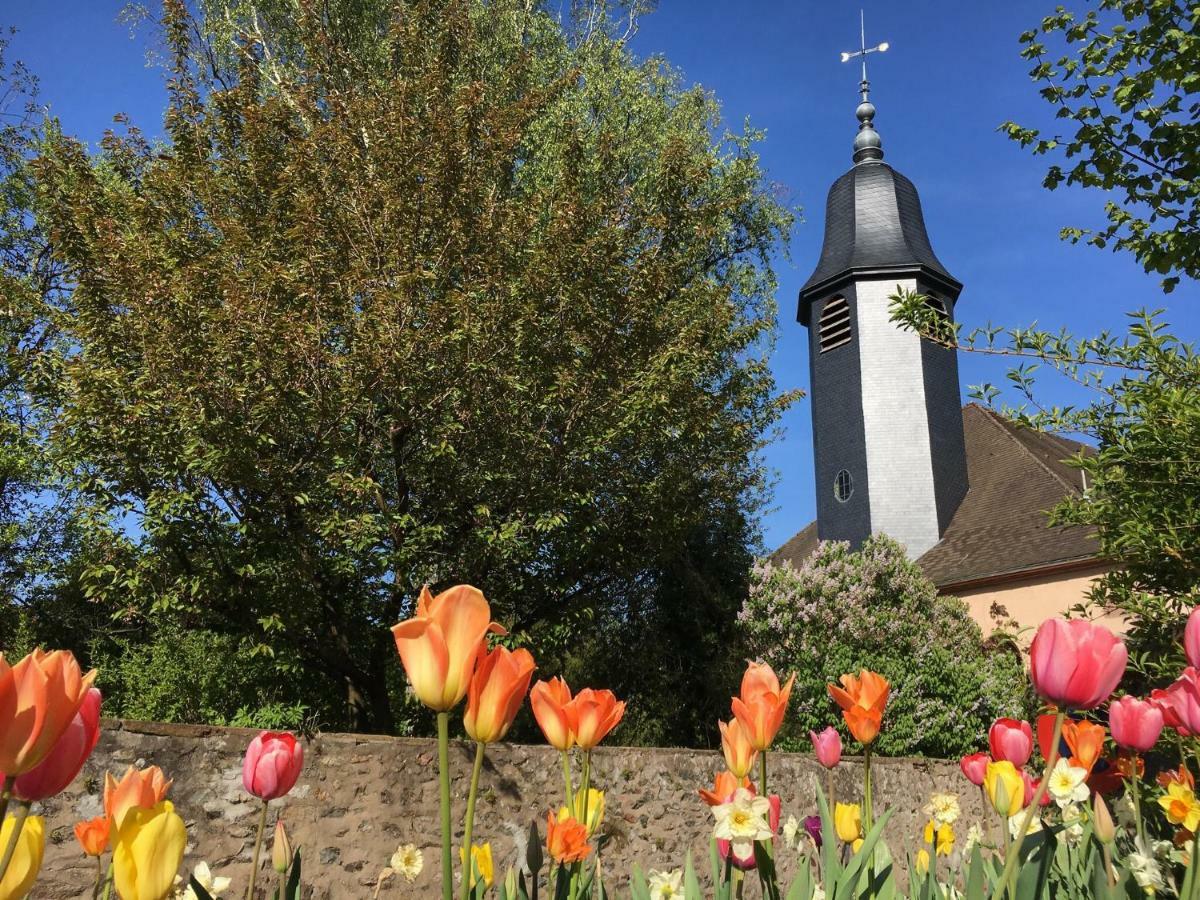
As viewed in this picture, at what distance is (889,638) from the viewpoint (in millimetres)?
12500

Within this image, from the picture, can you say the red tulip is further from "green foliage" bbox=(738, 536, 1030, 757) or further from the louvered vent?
the louvered vent

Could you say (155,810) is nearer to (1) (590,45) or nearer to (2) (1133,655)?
(2) (1133,655)

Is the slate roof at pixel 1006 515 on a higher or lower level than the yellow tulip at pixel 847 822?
higher

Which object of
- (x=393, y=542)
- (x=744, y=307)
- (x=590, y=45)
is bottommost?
(x=393, y=542)

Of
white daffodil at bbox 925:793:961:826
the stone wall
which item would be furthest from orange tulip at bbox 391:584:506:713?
the stone wall

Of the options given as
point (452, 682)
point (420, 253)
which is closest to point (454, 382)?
point (420, 253)

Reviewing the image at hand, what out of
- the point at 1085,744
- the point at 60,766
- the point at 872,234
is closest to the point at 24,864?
the point at 60,766

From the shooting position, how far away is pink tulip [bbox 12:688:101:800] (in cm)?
111

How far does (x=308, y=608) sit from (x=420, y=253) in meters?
4.05

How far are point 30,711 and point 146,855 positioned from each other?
0.75ft

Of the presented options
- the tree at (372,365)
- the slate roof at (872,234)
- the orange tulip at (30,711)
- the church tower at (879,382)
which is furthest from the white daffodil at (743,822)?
the slate roof at (872,234)

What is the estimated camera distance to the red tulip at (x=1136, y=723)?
2182 millimetres

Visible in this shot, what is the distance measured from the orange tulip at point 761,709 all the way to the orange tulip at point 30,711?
1.14 m

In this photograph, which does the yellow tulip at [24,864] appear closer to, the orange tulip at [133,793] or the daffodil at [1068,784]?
the orange tulip at [133,793]
